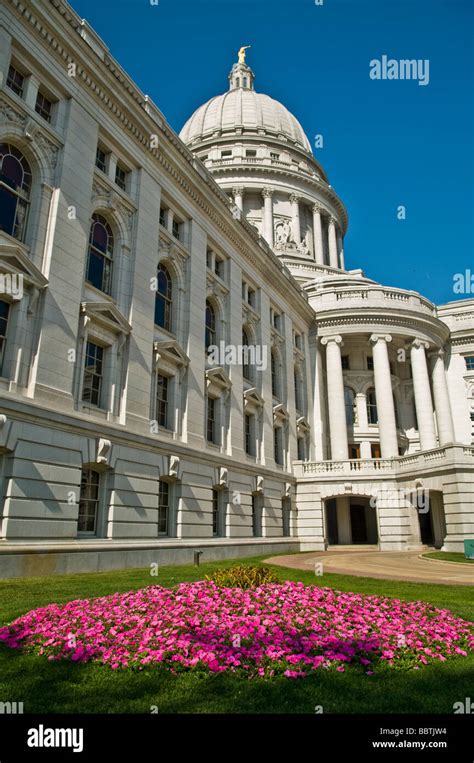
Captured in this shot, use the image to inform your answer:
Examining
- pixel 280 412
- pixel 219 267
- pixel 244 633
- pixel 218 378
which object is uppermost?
pixel 219 267

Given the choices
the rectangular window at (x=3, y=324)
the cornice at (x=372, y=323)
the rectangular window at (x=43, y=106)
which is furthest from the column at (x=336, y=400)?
the rectangular window at (x=43, y=106)

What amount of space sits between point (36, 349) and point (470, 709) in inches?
635

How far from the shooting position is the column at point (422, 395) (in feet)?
143

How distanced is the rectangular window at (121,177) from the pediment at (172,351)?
7.80m

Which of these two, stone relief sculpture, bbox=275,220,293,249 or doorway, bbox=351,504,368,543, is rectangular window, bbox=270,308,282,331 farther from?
stone relief sculpture, bbox=275,220,293,249

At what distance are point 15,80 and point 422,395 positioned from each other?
37.4m

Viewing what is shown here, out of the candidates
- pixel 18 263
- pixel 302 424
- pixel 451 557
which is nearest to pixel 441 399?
pixel 302 424

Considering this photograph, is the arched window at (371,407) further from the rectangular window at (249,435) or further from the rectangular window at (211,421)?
the rectangular window at (211,421)

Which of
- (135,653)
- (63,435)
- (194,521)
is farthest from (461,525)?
(135,653)

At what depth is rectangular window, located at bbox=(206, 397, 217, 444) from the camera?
96.1 feet

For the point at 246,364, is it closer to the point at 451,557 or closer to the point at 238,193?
the point at 451,557

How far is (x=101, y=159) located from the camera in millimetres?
24109

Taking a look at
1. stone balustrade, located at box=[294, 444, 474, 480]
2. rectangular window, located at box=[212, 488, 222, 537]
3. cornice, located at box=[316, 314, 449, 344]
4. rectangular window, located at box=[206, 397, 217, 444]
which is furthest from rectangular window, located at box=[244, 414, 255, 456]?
cornice, located at box=[316, 314, 449, 344]

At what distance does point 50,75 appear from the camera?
67.2 feet
